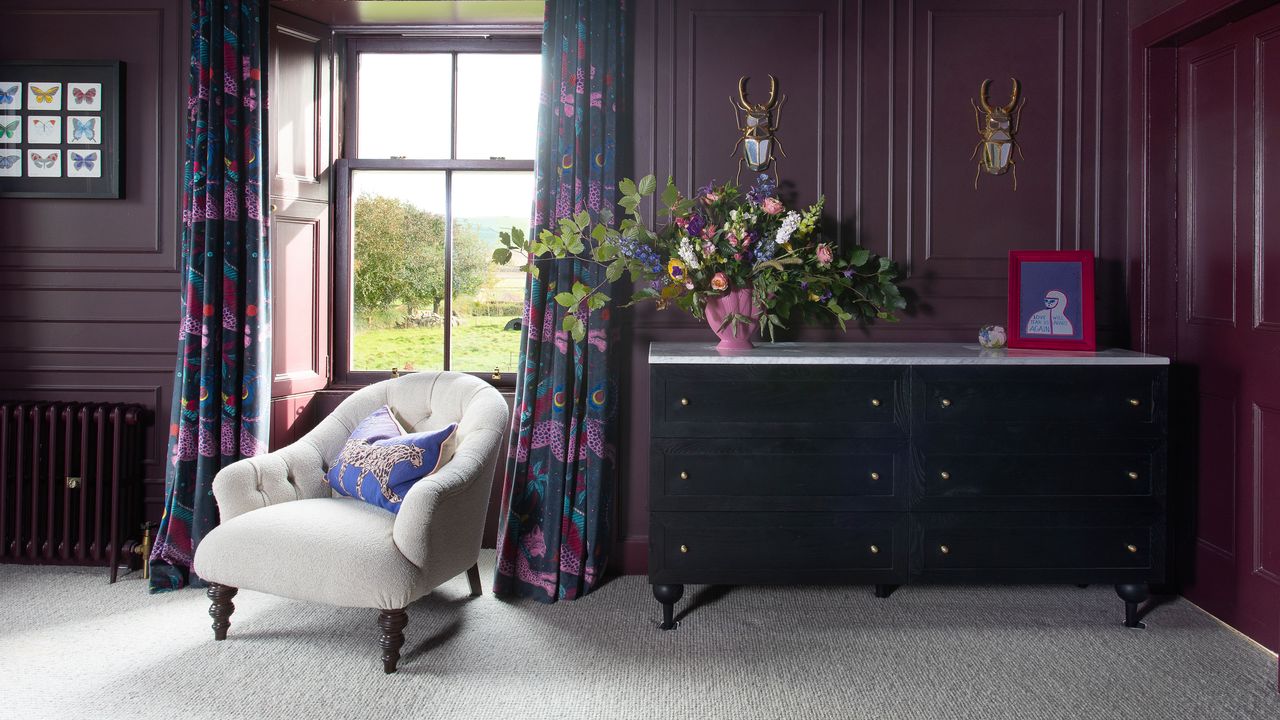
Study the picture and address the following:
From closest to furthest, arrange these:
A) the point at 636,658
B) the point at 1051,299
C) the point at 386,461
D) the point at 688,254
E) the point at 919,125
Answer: the point at 636,658
the point at 386,461
the point at 688,254
the point at 1051,299
the point at 919,125

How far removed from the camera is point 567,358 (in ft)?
11.9

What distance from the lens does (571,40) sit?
143 inches

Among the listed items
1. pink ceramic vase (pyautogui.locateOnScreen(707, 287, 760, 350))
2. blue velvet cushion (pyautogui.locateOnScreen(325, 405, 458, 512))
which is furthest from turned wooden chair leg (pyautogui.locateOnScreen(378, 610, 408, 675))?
pink ceramic vase (pyautogui.locateOnScreen(707, 287, 760, 350))

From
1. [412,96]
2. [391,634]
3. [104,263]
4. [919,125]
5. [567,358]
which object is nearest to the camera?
[391,634]

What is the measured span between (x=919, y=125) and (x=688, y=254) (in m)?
1.23

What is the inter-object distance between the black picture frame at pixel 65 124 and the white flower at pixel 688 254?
2.44 metres

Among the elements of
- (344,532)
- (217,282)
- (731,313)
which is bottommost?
(344,532)

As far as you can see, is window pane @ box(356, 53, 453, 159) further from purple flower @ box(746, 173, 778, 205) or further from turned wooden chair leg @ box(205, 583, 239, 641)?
turned wooden chair leg @ box(205, 583, 239, 641)

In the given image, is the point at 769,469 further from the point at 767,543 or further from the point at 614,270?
the point at 614,270

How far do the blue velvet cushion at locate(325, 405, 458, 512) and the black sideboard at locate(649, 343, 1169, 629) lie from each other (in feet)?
2.51

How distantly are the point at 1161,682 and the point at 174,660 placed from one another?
3.06 m

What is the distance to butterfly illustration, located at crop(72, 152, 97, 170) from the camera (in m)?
3.84

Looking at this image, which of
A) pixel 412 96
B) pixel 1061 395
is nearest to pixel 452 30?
pixel 412 96

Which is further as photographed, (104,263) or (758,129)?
(104,263)
